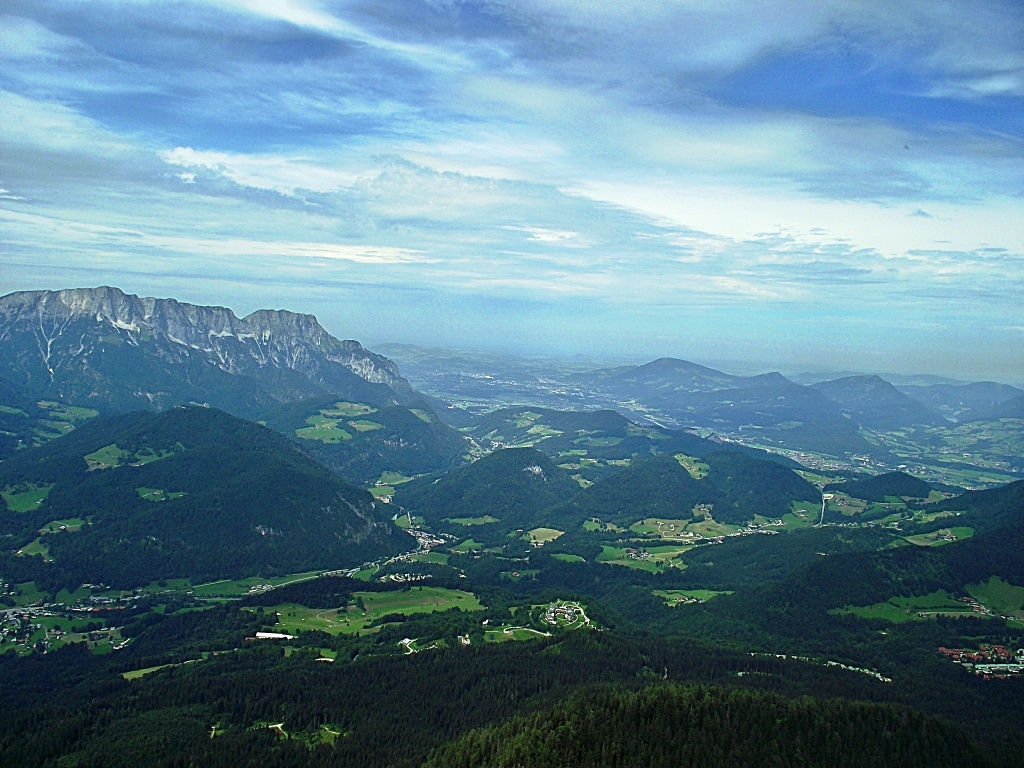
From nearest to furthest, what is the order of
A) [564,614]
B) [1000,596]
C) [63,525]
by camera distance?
1. [564,614]
2. [1000,596]
3. [63,525]

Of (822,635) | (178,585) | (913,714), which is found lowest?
(178,585)

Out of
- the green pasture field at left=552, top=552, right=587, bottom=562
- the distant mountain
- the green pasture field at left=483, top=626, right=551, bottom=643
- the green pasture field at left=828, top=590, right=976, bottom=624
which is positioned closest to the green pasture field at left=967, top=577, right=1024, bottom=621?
the green pasture field at left=828, top=590, right=976, bottom=624

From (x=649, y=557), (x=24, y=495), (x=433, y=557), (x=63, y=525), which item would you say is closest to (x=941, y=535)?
(x=649, y=557)

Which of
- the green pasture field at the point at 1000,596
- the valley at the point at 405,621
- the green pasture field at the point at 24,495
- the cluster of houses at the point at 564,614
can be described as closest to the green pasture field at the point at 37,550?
the valley at the point at 405,621

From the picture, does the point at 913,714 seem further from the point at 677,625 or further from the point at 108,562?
the point at 108,562

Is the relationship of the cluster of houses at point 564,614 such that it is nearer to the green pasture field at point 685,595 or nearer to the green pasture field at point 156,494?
the green pasture field at point 685,595

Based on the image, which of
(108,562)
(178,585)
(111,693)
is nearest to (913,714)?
(111,693)

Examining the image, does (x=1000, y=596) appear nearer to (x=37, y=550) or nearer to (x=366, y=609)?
(x=366, y=609)
